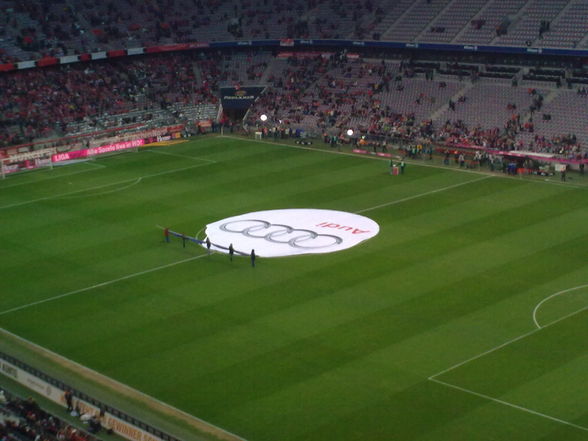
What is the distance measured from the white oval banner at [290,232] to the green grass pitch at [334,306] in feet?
4.03

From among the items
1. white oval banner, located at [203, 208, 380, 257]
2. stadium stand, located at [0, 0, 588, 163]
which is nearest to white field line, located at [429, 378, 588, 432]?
white oval banner, located at [203, 208, 380, 257]

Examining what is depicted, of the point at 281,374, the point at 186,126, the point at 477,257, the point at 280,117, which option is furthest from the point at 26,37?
the point at 281,374

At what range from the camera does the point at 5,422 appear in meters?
27.5

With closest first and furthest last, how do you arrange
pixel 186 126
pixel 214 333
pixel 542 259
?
pixel 214 333
pixel 542 259
pixel 186 126

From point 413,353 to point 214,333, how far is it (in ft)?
27.1

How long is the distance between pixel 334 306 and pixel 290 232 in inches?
483

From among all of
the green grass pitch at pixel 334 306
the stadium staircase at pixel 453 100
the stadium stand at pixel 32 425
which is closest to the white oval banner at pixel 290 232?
the green grass pitch at pixel 334 306

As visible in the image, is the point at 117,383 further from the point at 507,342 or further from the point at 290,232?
the point at 290,232

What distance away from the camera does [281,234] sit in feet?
166

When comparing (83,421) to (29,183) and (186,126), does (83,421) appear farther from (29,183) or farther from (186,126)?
(186,126)

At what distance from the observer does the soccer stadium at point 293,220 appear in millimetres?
31062

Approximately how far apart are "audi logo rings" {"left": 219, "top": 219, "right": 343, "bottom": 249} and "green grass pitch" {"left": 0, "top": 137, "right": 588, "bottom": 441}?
2.22 metres

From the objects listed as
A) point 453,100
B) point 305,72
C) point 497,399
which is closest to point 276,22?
point 305,72

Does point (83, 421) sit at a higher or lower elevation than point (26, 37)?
lower
